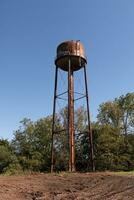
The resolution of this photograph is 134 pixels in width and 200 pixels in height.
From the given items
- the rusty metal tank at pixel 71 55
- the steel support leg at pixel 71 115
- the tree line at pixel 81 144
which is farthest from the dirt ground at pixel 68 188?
the tree line at pixel 81 144

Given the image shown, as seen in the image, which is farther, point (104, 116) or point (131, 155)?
point (104, 116)

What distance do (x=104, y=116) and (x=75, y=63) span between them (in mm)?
19343

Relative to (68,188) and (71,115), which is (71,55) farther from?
(68,188)

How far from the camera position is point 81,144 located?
40250 millimetres

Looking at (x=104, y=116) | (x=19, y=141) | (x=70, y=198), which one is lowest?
(x=70, y=198)

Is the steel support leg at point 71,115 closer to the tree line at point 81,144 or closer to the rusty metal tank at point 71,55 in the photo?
the rusty metal tank at point 71,55

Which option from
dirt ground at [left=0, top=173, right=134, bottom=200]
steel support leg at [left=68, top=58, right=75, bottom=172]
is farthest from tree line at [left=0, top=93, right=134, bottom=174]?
dirt ground at [left=0, top=173, right=134, bottom=200]

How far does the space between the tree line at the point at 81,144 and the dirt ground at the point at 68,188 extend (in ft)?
56.7

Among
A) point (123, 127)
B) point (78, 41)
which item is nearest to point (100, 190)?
point (78, 41)

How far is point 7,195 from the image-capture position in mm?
14805

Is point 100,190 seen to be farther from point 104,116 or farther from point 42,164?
point 104,116

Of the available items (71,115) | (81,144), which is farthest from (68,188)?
(81,144)

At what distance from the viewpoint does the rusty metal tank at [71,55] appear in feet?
84.5

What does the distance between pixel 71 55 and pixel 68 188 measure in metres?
12.3
